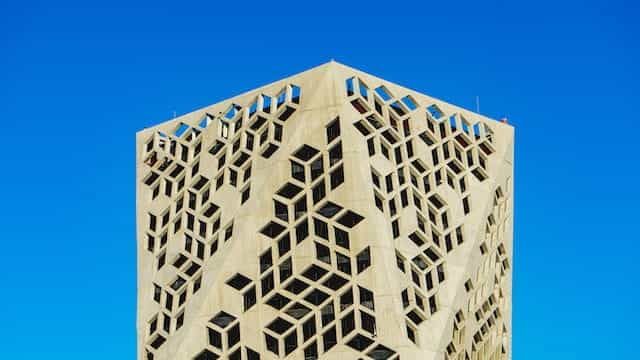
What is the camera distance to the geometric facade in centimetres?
4906

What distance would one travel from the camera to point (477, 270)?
5491cm

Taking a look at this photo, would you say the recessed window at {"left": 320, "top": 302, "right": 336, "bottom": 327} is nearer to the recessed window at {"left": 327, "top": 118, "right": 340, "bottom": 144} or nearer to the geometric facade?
the geometric facade

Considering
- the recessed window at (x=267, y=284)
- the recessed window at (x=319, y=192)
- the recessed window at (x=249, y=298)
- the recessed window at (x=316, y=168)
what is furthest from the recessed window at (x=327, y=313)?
the recessed window at (x=316, y=168)

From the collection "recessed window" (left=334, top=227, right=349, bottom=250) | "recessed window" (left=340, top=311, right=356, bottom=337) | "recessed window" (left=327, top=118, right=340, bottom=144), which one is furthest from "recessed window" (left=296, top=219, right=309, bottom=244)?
"recessed window" (left=340, top=311, right=356, bottom=337)

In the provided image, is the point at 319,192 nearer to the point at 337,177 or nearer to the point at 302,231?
the point at 337,177

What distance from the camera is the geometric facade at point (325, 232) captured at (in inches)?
1932

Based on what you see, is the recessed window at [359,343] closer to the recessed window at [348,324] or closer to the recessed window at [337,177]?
the recessed window at [348,324]

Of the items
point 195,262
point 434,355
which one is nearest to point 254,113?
point 195,262

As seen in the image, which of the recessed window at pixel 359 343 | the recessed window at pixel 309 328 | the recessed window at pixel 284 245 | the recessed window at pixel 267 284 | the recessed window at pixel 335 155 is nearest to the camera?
the recessed window at pixel 359 343

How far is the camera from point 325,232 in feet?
164

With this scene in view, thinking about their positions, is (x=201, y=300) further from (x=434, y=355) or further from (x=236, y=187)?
(x=434, y=355)

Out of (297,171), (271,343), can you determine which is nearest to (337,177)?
(297,171)

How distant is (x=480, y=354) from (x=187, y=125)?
20132 millimetres

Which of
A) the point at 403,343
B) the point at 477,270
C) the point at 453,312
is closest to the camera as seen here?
the point at 403,343
